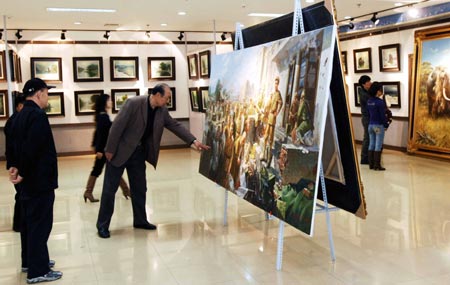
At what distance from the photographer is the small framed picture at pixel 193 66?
539 inches

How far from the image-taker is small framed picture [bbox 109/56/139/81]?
13906 millimetres

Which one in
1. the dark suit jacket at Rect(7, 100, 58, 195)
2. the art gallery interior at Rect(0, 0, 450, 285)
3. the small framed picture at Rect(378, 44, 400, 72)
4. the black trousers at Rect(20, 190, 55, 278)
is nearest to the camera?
the dark suit jacket at Rect(7, 100, 58, 195)

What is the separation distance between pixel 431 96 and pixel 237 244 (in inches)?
293

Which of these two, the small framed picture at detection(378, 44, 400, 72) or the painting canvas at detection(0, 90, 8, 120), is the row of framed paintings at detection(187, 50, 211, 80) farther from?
the painting canvas at detection(0, 90, 8, 120)

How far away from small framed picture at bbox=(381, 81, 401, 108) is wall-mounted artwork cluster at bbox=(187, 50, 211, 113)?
15.0 ft

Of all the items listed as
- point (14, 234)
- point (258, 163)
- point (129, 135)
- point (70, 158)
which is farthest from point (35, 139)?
point (70, 158)

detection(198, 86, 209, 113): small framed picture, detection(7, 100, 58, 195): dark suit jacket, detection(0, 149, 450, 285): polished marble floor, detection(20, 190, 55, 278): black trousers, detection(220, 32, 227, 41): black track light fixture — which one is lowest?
detection(0, 149, 450, 285): polished marble floor

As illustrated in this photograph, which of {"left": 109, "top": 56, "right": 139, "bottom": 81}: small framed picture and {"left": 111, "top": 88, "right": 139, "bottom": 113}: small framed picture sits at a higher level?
{"left": 109, "top": 56, "right": 139, "bottom": 81}: small framed picture

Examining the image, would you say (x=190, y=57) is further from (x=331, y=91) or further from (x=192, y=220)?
(x=331, y=91)

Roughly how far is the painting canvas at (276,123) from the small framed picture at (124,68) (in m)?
8.50

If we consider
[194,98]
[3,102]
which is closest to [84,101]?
[3,102]

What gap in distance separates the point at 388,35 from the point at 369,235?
8.24 m

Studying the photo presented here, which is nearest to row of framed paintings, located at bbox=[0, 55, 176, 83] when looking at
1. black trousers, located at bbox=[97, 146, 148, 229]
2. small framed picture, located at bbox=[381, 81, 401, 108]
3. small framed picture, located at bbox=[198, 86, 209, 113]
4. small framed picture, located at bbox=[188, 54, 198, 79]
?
small framed picture, located at bbox=[188, 54, 198, 79]

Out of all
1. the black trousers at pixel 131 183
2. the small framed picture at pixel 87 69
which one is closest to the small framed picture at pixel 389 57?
the small framed picture at pixel 87 69
